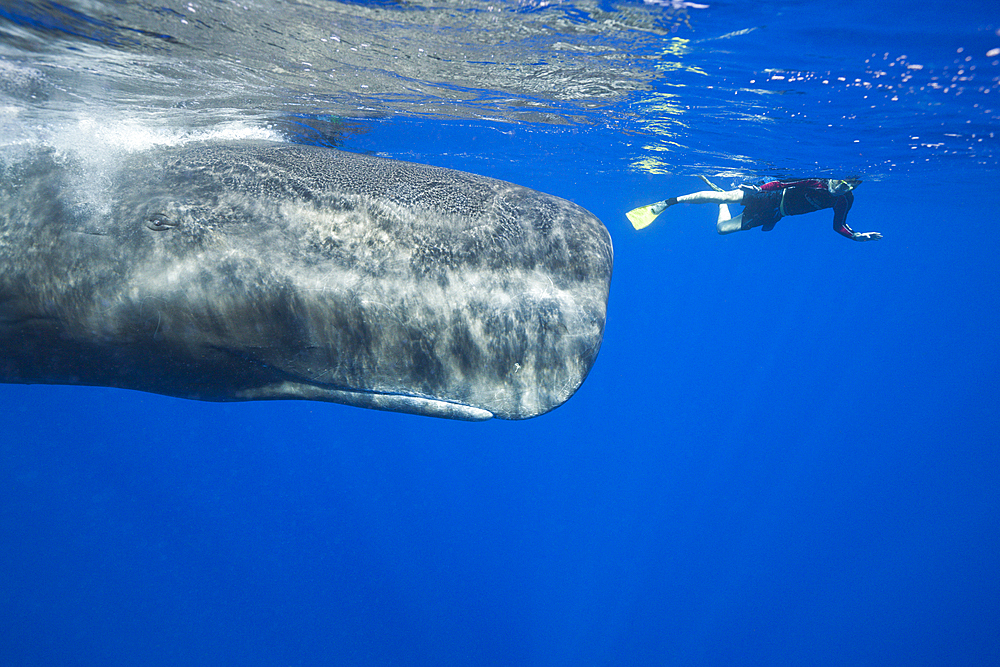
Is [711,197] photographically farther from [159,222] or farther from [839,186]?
[159,222]

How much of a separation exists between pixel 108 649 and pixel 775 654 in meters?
44.0

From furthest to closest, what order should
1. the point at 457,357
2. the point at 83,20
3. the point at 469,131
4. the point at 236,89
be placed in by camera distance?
the point at 469,131
the point at 236,89
the point at 83,20
the point at 457,357

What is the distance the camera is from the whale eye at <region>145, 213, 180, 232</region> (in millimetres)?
2266

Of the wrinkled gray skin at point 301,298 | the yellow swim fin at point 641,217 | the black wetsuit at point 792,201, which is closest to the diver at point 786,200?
the black wetsuit at point 792,201

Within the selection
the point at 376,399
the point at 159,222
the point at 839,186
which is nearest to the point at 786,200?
the point at 839,186

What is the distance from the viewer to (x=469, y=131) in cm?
1391

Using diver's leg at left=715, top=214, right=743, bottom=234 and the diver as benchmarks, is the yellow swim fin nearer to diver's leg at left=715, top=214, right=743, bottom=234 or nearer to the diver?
the diver

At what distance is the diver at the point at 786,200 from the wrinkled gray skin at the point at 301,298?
7.87 meters

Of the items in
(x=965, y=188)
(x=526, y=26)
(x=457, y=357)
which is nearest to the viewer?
(x=457, y=357)

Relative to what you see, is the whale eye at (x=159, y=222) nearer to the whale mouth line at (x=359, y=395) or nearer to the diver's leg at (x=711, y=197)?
the whale mouth line at (x=359, y=395)

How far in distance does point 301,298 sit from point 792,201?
39.8 ft

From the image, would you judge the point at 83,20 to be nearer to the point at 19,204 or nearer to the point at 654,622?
the point at 19,204

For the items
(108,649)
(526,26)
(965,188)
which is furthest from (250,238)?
(108,649)

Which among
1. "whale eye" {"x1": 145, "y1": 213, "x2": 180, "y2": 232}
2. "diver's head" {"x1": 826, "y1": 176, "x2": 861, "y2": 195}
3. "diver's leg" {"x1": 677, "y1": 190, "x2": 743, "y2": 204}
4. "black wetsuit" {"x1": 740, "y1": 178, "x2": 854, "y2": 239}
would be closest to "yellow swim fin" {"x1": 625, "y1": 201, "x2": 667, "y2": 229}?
"diver's leg" {"x1": 677, "y1": 190, "x2": 743, "y2": 204}
